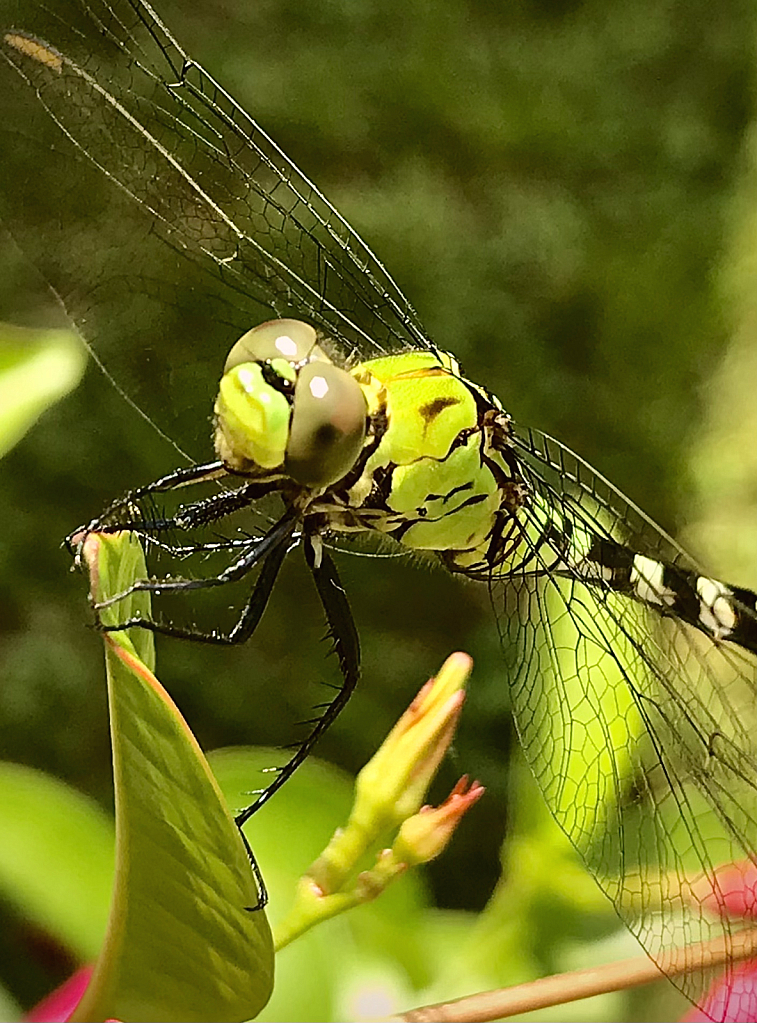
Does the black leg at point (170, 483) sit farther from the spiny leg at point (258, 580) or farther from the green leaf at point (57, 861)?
the green leaf at point (57, 861)

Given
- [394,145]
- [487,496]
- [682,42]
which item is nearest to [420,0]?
[394,145]

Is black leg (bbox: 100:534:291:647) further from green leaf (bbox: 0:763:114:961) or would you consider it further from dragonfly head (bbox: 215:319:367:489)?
green leaf (bbox: 0:763:114:961)

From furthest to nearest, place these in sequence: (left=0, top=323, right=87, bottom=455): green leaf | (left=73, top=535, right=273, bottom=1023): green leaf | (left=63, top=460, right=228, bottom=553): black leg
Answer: (left=0, top=323, right=87, bottom=455): green leaf < (left=63, top=460, right=228, bottom=553): black leg < (left=73, top=535, right=273, bottom=1023): green leaf

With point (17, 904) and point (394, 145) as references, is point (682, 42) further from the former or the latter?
point (17, 904)

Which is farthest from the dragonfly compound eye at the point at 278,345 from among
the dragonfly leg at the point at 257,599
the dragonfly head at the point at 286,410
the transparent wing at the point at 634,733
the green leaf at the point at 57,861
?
the green leaf at the point at 57,861

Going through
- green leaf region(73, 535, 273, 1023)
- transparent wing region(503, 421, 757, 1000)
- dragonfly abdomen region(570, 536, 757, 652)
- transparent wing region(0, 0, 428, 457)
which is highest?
transparent wing region(0, 0, 428, 457)

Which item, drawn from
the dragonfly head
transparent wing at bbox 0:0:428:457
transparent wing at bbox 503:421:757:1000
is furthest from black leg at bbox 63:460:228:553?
transparent wing at bbox 503:421:757:1000

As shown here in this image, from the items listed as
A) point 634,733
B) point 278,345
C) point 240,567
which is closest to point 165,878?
point 240,567

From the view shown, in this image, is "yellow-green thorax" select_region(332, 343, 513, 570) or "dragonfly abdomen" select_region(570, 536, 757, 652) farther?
"dragonfly abdomen" select_region(570, 536, 757, 652)
